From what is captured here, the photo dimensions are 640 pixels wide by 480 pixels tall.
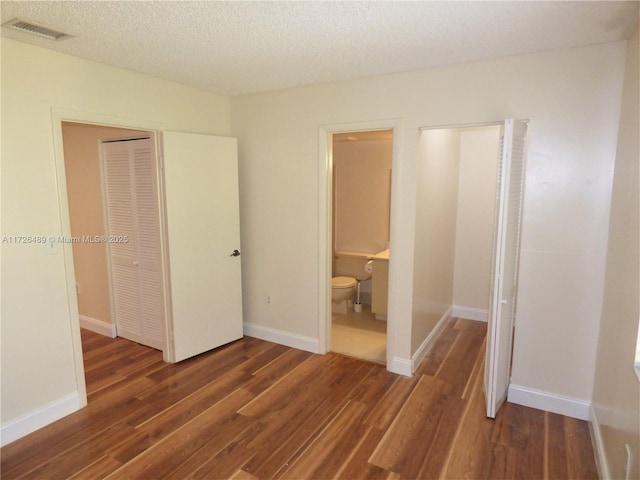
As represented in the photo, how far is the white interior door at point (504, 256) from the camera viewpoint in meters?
2.43

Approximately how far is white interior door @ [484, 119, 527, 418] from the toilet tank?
2542 millimetres

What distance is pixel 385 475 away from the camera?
2174 millimetres

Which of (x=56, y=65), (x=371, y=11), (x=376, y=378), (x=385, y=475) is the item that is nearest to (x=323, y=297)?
(x=376, y=378)

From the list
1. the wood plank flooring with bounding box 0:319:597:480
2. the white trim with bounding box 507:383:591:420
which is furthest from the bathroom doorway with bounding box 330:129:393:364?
the white trim with bounding box 507:383:591:420

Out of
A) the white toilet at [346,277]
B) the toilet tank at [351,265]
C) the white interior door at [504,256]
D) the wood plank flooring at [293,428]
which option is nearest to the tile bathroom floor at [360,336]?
the white toilet at [346,277]

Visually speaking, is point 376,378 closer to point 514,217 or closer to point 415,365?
point 415,365

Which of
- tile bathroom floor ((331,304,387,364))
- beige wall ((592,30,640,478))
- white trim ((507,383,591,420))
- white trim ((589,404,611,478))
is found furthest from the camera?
tile bathroom floor ((331,304,387,364))

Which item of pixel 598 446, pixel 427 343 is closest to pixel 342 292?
pixel 427 343

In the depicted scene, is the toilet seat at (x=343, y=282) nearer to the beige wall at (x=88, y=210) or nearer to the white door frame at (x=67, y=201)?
A: the beige wall at (x=88, y=210)

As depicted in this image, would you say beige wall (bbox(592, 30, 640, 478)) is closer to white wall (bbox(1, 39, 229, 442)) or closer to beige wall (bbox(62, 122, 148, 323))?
white wall (bbox(1, 39, 229, 442))

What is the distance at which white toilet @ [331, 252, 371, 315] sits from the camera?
4.77 meters

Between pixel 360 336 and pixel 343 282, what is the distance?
878 millimetres

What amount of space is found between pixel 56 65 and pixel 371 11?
2.09m

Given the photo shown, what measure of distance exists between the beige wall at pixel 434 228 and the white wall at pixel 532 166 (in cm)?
16
